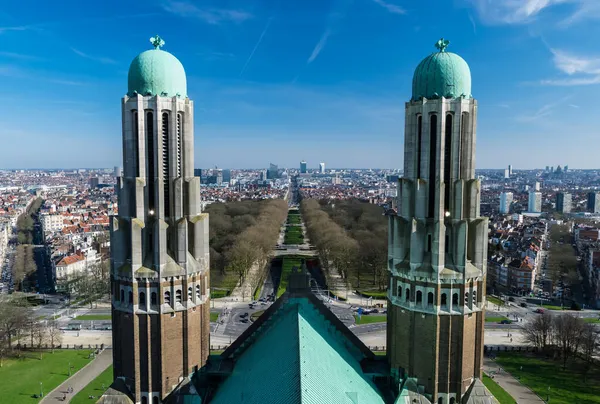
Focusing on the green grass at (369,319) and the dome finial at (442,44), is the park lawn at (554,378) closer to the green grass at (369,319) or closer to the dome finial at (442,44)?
the green grass at (369,319)

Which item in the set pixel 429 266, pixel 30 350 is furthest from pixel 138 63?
pixel 30 350

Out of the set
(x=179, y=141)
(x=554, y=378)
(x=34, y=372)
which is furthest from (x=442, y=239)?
(x=34, y=372)

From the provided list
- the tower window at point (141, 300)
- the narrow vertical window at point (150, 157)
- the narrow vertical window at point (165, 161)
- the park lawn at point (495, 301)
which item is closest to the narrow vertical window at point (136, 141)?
the narrow vertical window at point (150, 157)

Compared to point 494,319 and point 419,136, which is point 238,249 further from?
point 419,136

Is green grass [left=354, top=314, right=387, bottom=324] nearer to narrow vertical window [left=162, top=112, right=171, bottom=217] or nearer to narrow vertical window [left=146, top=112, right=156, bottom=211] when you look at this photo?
narrow vertical window [left=162, top=112, right=171, bottom=217]

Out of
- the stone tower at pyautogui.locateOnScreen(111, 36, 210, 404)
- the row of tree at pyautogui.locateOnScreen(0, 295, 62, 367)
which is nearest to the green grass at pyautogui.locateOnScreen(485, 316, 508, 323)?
the stone tower at pyautogui.locateOnScreen(111, 36, 210, 404)
